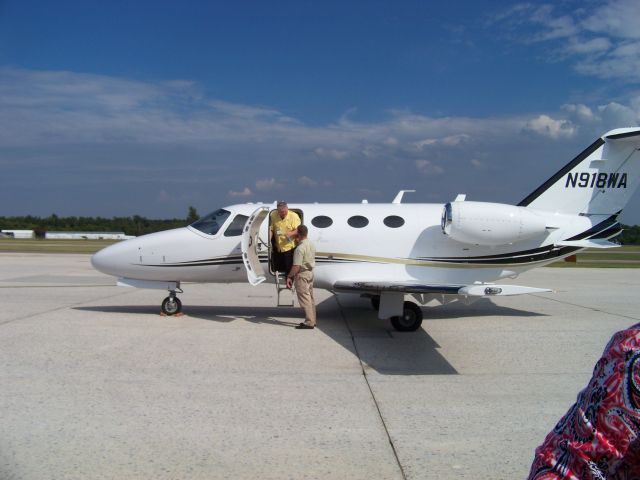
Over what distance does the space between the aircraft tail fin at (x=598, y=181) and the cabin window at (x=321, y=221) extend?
4448 mm

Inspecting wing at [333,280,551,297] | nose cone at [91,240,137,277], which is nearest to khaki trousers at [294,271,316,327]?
wing at [333,280,551,297]

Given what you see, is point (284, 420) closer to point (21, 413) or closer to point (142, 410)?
point (142, 410)

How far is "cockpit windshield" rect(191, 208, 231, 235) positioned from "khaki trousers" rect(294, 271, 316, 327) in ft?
7.74

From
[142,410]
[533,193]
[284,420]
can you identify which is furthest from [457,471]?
[533,193]

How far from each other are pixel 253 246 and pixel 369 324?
2.89 metres

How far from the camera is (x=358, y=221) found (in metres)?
11.0

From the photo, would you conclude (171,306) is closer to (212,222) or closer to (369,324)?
(212,222)

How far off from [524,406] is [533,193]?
22.4 feet

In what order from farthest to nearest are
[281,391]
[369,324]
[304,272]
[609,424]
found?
[369,324], [304,272], [281,391], [609,424]

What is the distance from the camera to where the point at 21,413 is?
5336 millimetres

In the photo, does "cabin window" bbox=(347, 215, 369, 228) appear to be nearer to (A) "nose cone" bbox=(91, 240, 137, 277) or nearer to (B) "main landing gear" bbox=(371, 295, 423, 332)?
(B) "main landing gear" bbox=(371, 295, 423, 332)

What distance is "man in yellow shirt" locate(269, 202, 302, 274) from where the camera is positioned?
1055cm

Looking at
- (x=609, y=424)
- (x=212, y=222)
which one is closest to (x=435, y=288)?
(x=212, y=222)

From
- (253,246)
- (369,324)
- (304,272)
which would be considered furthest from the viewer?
(253,246)
